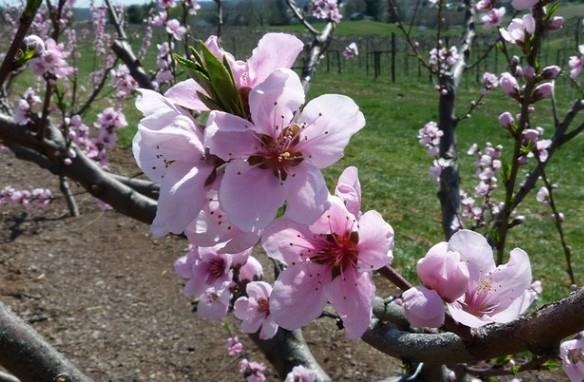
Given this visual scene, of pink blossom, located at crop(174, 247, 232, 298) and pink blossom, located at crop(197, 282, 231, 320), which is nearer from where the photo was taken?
pink blossom, located at crop(174, 247, 232, 298)

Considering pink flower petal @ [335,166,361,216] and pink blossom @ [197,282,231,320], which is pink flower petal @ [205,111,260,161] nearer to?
pink flower petal @ [335,166,361,216]

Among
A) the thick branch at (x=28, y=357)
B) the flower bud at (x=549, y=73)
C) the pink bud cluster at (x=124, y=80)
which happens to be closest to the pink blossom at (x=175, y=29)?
the pink bud cluster at (x=124, y=80)

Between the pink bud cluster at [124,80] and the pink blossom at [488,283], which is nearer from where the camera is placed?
the pink blossom at [488,283]

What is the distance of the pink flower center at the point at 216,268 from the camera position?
177 centimetres

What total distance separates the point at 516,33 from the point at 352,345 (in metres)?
3.16

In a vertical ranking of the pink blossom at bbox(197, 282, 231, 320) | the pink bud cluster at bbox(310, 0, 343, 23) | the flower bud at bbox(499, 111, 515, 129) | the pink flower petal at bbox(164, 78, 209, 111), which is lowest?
the pink blossom at bbox(197, 282, 231, 320)

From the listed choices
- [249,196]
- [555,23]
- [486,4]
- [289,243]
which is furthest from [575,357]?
[486,4]

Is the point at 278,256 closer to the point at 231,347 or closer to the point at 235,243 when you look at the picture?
the point at 235,243

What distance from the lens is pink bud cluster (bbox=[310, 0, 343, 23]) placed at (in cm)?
464

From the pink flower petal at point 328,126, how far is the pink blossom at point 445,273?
22 centimetres

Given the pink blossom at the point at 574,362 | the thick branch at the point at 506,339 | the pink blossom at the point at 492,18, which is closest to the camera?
the thick branch at the point at 506,339

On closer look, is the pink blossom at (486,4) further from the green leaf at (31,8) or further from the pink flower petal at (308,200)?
the pink flower petal at (308,200)

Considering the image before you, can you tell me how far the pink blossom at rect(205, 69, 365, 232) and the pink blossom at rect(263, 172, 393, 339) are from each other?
0.30 feet

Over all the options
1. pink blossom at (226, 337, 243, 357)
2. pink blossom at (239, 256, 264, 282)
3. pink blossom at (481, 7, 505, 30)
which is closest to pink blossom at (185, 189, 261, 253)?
pink blossom at (239, 256, 264, 282)
